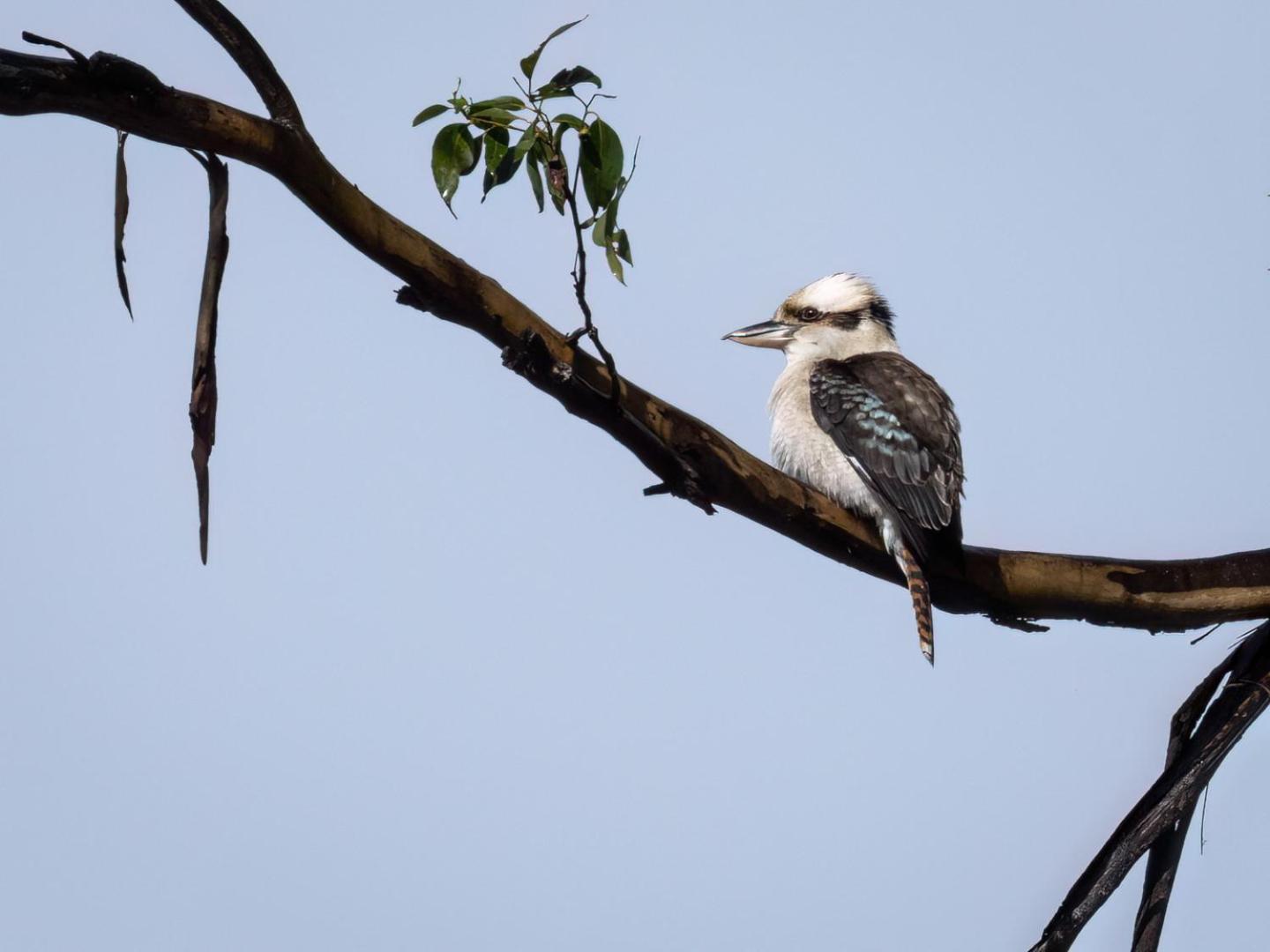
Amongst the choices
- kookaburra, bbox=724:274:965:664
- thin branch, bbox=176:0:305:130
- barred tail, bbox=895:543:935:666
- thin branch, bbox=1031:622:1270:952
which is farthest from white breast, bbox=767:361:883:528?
thin branch, bbox=176:0:305:130

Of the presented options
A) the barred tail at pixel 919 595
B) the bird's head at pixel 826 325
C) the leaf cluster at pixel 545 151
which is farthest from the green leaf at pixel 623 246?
the bird's head at pixel 826 325

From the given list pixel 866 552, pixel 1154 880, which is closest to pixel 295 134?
pixel 866 552

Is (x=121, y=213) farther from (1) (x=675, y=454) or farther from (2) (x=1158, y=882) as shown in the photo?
(2) (x=1158, y=882)

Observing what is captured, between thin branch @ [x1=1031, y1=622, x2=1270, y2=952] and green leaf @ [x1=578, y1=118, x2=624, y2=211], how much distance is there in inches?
69.5

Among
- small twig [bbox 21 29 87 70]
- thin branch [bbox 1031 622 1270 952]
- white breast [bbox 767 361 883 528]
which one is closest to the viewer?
small twig [bbox 21 29 87 70]

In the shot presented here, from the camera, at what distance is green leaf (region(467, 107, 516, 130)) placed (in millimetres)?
2771

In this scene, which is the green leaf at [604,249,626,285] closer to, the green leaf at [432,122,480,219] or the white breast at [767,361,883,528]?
the green leaf at [432,122,480,219]

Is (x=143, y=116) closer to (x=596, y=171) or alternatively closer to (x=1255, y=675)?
(x=596, y=171)

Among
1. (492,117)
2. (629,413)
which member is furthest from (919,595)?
(492,117)

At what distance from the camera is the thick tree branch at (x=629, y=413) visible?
8.11ft

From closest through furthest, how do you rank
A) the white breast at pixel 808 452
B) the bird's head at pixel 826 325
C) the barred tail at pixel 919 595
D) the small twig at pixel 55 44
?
1. the small twig at pixel 55 44
2. the barred tail at pixel 919 595
3. the white breast at pixel 808 452
4. the bird's head at pixel 826 325

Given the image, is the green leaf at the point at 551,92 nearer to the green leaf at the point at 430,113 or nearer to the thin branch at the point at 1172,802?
the green leaf at the point at 430,113

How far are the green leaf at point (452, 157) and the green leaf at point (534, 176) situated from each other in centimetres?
11

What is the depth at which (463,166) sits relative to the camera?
9.30 ft
